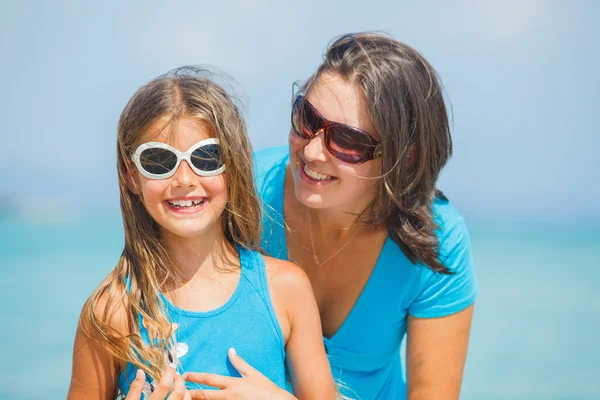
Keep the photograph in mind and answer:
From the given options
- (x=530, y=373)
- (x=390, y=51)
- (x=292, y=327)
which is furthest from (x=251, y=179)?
(x=530, y=373)

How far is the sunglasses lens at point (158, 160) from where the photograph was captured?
6.66 ft

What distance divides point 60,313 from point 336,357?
4844 mm

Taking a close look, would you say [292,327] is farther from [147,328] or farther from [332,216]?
[332,216]

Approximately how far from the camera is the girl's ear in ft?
7.06

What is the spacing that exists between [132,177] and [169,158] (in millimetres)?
204

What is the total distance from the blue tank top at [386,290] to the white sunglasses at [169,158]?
625 millimetres

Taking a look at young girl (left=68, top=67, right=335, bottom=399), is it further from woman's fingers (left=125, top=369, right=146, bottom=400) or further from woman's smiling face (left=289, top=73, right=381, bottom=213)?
woman's smiling face (left=289, top=73, right=381, bottom=213)

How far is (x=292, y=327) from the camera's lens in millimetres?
2227

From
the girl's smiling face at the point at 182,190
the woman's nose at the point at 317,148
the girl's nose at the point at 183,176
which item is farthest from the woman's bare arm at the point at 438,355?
the girl's nose at the point at 183,176

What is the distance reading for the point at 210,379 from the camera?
6.60ft

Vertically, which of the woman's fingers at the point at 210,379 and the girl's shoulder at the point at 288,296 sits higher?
the girl's shoulder at the point at 288,296

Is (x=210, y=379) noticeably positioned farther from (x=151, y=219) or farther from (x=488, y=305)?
(x=488, y=305)

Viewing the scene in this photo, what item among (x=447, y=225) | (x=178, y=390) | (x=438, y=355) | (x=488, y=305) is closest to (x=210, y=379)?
(x=178, y=390)

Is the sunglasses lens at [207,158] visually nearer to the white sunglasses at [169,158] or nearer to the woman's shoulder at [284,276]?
the white sunglasses at [169,158]
